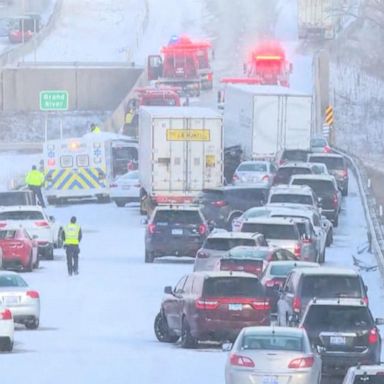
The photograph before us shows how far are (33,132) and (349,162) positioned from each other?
38.7 m

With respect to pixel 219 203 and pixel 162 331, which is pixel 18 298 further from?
pixel 219 203

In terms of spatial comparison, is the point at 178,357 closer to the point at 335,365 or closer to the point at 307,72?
the point at 335,365

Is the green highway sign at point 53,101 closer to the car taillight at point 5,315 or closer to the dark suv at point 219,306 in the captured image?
the dark suv at point 219,306

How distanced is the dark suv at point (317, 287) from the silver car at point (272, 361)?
18.2ft

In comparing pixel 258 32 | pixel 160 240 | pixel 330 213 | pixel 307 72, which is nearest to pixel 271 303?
pixel 160 240

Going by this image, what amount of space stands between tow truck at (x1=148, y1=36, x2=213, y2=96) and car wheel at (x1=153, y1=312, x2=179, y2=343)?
187 feet

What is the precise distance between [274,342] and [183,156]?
29952 millimetres

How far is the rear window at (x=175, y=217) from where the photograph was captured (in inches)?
1642

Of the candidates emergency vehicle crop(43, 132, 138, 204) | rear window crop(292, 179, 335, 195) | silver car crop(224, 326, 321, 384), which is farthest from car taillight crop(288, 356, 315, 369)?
emergency vehicle crop(43, 132, 138, 204)

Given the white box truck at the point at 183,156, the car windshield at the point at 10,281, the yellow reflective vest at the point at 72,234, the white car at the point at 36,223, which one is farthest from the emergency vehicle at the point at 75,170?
the car windshield at the point at 10,281

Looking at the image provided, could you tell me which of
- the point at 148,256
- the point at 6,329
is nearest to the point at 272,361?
the point at 6,329

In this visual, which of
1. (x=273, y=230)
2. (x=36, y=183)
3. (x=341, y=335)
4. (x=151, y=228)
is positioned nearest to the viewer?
(x=341, y=335)

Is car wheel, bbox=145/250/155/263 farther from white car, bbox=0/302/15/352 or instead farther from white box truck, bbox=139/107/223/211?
white car, bbox=0/302/15/352

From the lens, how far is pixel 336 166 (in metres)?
57.4
